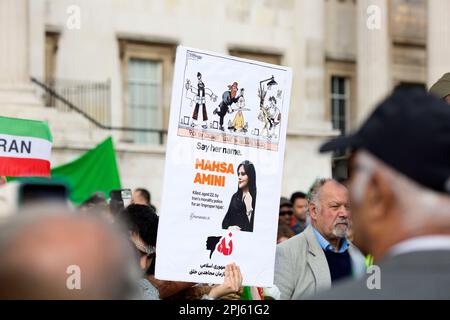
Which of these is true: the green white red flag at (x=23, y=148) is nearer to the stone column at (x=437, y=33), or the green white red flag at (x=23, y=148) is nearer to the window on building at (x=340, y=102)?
the stone column at (x=437, y=33)

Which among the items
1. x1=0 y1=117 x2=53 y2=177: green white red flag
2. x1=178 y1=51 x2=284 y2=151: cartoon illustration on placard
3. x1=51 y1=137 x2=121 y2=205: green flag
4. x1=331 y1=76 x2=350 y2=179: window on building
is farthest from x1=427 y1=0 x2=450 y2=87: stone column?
x1=178 y1=51 x2=284 y2=151: cartoon illustration on placard

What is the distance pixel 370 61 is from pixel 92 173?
13170 millimetres

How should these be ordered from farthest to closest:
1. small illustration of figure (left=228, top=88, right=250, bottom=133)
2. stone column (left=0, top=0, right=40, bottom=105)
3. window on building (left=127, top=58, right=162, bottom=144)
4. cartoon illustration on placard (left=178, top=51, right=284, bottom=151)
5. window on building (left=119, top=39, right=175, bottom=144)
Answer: window on building (left=127, top=58, right=162, bottom=144)
window on building (left=119, top=39, right=175, bottom=144)
stone column (left=0, top=0, right=40, bottom=105)
small illustration of figure (left=228, top=88, right=250, bottom=133)
cartoon illustration on placard (left=178, top=51, right=284, bottom=151)

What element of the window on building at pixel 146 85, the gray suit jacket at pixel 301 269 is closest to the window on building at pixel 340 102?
the window on building at pixel 146 85

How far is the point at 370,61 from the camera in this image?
27719 millimetres

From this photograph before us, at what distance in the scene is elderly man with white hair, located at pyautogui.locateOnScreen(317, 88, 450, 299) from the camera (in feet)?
7.88

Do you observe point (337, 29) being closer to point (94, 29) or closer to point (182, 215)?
point (94, 29)

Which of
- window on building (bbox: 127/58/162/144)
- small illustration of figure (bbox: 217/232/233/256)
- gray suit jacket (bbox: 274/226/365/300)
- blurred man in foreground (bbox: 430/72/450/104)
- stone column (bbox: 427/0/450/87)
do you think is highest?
stone column (bbox: 427/0/450/87)

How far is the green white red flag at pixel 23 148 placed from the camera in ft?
32.2

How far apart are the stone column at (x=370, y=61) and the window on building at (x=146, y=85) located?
4.85m

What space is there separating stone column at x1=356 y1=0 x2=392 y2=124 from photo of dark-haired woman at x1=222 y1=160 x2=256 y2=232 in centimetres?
2094

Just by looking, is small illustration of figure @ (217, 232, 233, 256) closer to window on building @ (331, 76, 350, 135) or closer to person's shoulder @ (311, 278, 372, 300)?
person's shoulder @ (311, 278, 372, 300)

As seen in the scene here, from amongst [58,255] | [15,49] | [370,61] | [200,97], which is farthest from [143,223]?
[370,61]

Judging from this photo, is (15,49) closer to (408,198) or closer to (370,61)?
(370,61)
